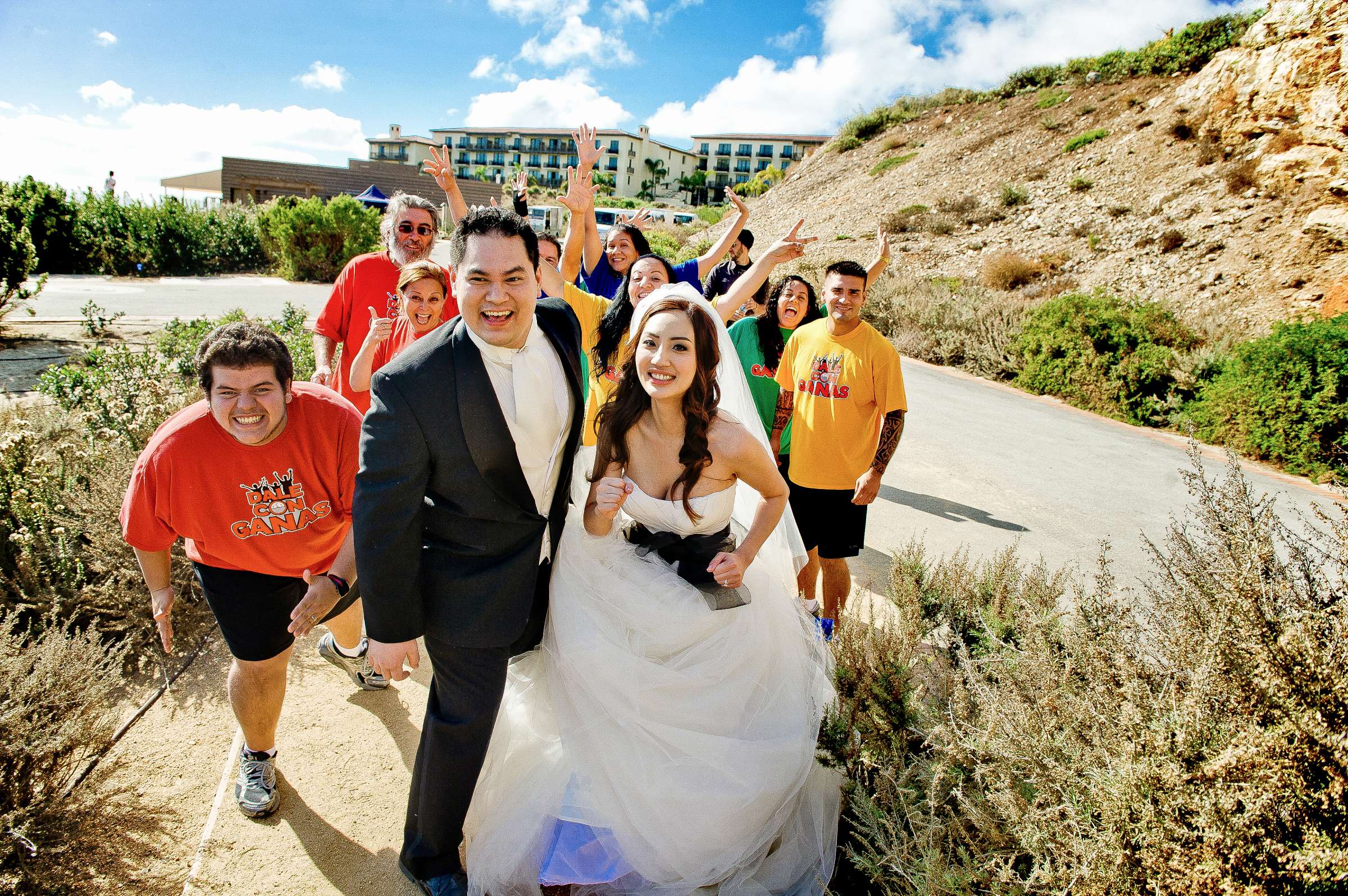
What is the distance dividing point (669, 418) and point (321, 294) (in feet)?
58.1

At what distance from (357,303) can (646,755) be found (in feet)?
10.5

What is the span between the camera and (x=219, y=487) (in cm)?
238

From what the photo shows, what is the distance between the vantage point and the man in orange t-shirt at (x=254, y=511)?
232cm

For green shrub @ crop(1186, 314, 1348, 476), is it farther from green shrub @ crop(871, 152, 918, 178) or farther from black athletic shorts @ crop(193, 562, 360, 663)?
green shrub @ crop(871, 152, 918, 178)

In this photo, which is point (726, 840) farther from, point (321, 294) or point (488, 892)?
point (321, 294)

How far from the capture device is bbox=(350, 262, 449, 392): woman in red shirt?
341cm

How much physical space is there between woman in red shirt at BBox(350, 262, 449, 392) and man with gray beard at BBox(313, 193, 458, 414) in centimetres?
30

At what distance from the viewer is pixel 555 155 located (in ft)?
381

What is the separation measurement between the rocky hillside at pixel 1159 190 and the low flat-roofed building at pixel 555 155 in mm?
76826

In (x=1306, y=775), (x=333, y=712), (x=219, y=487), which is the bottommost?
(x=333, y=712)

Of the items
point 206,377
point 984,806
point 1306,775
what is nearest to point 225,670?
point 206,377

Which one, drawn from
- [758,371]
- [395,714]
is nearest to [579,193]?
[758,371]

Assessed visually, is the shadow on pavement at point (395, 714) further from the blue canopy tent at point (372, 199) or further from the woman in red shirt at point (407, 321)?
the blue canopy tent at point (372, 199)

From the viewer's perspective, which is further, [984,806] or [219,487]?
[219,487]
